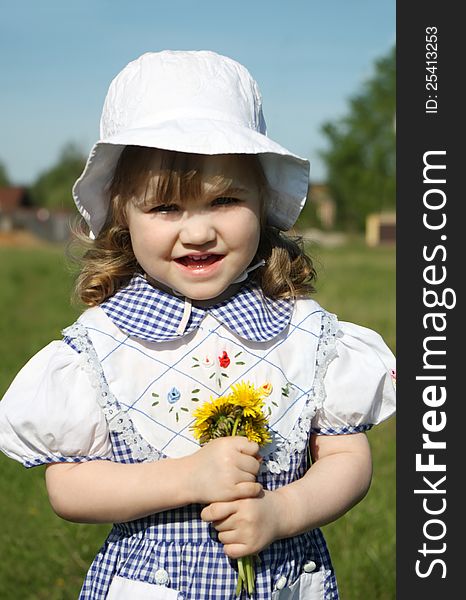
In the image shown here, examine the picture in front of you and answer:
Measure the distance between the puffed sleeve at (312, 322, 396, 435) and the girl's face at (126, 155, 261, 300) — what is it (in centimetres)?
35

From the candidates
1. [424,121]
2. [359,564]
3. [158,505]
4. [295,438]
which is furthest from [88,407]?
[359,564]

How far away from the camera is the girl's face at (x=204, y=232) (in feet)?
7.62

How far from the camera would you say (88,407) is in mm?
2305

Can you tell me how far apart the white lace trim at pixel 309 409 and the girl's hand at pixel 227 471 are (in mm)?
183

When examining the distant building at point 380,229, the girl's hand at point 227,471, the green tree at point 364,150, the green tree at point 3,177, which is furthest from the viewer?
the green tree at point 3,177

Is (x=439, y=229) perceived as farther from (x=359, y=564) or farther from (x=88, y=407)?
(x=359, y=564)

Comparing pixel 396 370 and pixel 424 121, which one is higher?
pixel 424 121

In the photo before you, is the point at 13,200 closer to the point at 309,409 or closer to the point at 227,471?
the point at 309,409

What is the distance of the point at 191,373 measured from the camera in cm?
240

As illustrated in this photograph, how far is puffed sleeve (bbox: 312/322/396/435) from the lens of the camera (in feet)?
8.04

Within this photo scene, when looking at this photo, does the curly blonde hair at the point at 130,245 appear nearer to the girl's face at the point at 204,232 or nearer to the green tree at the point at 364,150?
the girl's face at the point at 204,232

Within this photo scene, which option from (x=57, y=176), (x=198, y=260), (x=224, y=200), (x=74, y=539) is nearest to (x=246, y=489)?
(x=198, y=260)

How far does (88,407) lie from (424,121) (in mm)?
1471

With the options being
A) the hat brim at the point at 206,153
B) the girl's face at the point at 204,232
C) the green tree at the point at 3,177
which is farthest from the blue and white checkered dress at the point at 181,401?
the green tree at the point at 3,177
